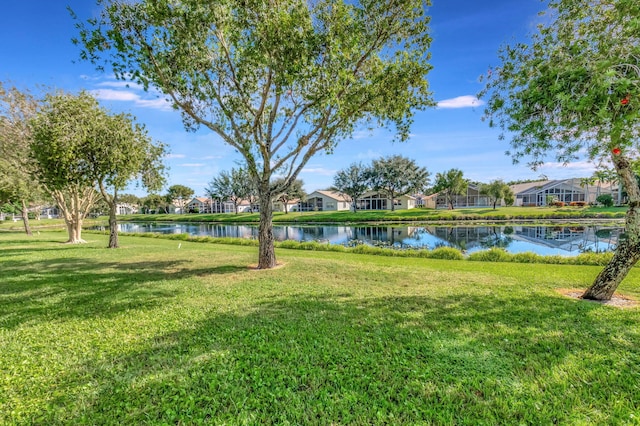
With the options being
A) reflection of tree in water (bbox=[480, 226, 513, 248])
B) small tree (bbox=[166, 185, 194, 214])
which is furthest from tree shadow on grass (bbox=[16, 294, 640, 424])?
small tree (bbox=[166, 185, 194, 214])

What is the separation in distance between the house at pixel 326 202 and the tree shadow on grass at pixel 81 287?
56.6 meters

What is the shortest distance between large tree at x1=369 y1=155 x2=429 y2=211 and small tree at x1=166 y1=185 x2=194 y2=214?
53.3 meters

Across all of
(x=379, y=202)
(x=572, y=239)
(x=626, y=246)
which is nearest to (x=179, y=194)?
(x=379, y=202)

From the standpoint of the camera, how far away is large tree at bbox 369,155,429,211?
54062mm

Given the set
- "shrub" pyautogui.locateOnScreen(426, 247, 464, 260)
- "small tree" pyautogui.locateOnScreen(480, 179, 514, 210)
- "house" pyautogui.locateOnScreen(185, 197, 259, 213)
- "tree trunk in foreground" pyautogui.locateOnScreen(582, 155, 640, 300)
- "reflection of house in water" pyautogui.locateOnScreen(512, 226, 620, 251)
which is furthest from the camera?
"house" pyautogui.locateOnScreen(185, 197, 259, 213)

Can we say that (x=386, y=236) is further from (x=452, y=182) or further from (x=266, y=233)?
(x=452, y=182)

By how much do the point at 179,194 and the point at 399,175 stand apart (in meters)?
59.6

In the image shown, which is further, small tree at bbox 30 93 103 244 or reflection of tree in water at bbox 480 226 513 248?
reflection of tree in water at bbox 480 226 513 248

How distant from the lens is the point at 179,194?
79.6 metres

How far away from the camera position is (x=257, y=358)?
3834 mm

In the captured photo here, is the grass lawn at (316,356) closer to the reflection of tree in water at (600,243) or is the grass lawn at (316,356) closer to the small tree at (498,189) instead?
the reflection of tree in water at (600,243)

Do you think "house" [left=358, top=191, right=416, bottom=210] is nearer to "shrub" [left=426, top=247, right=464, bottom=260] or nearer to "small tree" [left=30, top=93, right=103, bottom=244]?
"shrub" [left=426, top=247, right=464, bottom=260]

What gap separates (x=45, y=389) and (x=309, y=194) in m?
66.8

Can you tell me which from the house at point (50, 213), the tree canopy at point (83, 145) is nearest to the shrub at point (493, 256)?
the tree canopy at point (83, 145)
